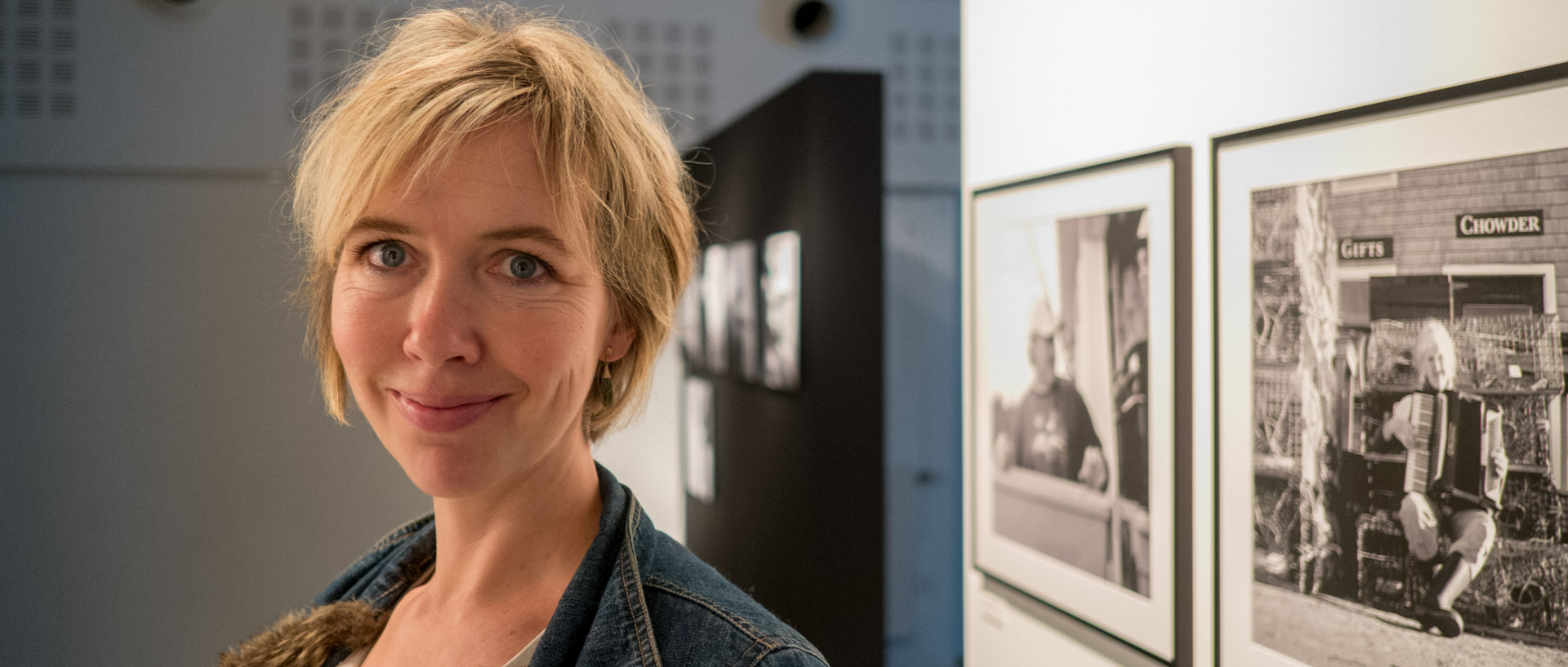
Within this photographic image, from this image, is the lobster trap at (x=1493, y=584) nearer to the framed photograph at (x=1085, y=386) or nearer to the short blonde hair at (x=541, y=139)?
the framed photograph at (x=1085, y=386)

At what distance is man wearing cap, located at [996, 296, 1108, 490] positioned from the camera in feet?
8.09

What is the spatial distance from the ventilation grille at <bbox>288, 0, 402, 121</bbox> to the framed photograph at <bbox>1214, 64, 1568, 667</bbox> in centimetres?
243

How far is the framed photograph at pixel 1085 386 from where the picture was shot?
2.15 meters

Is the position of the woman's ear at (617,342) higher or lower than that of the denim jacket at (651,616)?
higher

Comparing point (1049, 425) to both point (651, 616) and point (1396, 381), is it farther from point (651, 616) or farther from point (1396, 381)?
point (651, 616)

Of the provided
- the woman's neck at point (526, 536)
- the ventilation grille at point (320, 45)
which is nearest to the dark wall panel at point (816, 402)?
the ventilation grille at point (320, 45)

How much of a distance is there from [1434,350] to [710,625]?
119cm

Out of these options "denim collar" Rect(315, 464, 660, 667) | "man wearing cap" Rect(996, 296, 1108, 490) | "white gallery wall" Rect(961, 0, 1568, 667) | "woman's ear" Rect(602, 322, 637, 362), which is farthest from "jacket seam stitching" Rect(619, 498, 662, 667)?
"man wearing cap" Rect(996, 296, 1108, 490)

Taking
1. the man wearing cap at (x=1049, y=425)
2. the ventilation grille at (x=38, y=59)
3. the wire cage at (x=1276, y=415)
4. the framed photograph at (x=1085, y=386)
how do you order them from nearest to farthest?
the wire cage at (x=1276, y=415)
the framed photograph at (x=1085, y=386)
the man wearing cap at (x=1049, y=425)
the ventilation grille at (x=38, y=59)

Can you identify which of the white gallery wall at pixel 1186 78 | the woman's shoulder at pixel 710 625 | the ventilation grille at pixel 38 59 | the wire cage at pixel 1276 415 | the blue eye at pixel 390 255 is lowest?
the woman's shoulder at pixel 710 625

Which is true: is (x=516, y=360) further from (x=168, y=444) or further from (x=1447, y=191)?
(x=168, y=444)

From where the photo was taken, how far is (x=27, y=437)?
9.47 ft

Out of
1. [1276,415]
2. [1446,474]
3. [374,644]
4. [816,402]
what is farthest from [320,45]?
[1446,474]

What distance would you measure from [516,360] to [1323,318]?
4.48ft
